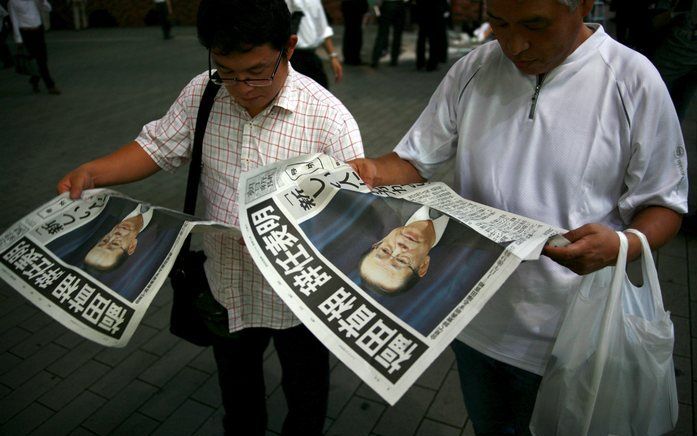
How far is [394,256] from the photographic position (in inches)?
46.9

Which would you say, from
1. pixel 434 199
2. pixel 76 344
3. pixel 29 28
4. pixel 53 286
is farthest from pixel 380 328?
pixel 29 28

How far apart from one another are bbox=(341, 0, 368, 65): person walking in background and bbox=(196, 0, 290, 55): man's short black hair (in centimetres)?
798

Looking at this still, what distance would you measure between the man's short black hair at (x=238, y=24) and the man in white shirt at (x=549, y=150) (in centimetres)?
40

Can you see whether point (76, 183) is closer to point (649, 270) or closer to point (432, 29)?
point (649, 270)

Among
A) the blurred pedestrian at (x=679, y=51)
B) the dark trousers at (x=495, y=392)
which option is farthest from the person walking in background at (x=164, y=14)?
the dark trousers at (x=495, y=392)

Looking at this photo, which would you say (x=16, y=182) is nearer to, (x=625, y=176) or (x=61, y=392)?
(x=61, y=392)

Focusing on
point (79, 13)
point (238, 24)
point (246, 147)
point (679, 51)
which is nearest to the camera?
point (238, 24)

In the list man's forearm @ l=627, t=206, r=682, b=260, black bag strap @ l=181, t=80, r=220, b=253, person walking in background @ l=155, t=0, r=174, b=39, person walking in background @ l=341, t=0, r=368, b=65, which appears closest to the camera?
man's forearm @ l=627, t=206, r=682, b=260

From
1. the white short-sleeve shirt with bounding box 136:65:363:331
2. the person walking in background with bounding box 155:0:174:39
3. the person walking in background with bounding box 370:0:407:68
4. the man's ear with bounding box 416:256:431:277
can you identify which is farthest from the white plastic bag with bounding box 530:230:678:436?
the person walking in background with bounding box 155:0:174:39

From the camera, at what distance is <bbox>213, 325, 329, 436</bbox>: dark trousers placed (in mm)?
1782

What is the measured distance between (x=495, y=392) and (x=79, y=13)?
1708cm

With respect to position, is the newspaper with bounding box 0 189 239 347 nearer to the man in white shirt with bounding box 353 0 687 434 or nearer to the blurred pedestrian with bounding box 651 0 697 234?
the man in white shirt with bounding box 353 0 687 434

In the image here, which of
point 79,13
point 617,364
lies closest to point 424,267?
point 617,364

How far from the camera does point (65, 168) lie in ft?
17.8
